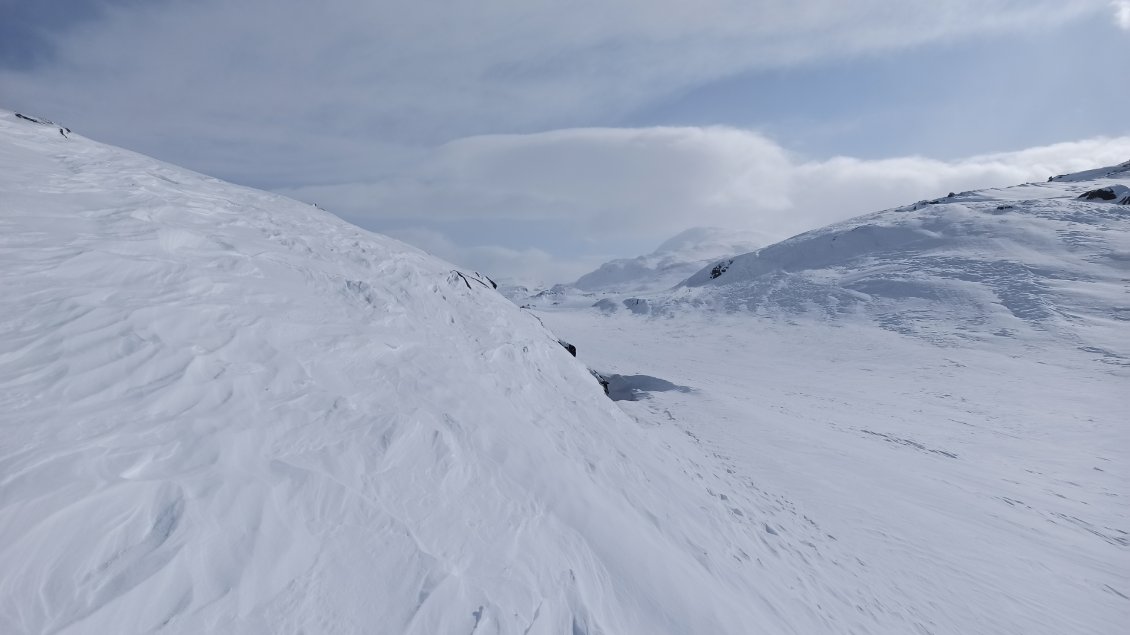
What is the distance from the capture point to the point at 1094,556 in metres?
8.62

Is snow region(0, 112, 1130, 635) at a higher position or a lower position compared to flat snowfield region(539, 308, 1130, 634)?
higher

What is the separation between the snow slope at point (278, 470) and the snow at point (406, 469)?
0.03 meters

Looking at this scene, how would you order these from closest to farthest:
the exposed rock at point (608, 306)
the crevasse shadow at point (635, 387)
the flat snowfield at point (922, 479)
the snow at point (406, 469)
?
→ the snow at point (406, 469)
the flat snowfield at point (922, 479)
the crevasse shadow at point (635, 387)
the exposed rock at point (608, 306)

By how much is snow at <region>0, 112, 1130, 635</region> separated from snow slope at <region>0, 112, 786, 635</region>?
0.03 metres

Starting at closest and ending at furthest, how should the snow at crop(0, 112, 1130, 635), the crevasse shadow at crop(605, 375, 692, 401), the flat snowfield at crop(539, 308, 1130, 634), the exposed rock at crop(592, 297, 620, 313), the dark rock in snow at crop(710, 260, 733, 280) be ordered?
the snow at crop(0, 112, 1130, 635)
the flat snowfield at crop(539, 308, 1130, 634)
the crevasse shadow at crop(605, 375, 692, 401)
the exposed rock at crop(592, 297, 620, 313)
the dark rock in snow at crop(710, 260, 733, 280)

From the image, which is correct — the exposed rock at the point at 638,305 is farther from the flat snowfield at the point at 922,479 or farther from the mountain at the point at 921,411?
the flat snowfield at the point at 922,479

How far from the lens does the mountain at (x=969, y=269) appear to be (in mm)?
25641

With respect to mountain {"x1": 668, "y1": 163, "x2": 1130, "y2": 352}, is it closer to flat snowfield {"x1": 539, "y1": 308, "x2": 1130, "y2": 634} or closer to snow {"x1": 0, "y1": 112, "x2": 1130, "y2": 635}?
flat snowfield {"x1": 539, "y1": 308, "x2": 1130, "y2": 634}

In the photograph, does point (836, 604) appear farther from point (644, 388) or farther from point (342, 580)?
point (644, 388)

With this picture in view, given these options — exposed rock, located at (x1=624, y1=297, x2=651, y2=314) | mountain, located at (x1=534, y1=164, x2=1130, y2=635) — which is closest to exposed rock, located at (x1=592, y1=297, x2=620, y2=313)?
exposed rock, located at (x1=624, y1=297, x2=651, y2=314)

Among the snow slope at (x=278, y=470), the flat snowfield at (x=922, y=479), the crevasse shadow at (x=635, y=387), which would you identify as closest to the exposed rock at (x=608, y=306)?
the flat snowfield at (x=922, y=479)

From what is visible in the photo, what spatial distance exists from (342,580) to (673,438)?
27.5ft

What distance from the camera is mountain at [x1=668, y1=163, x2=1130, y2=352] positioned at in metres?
25.6

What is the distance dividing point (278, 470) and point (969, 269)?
3942 cm
